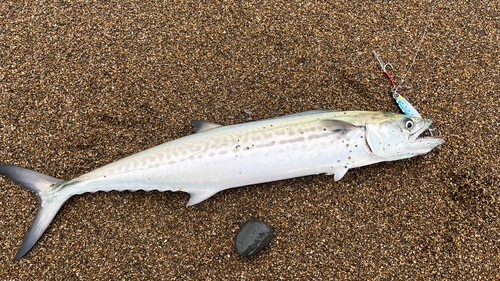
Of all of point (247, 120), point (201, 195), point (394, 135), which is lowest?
point (201, 195)

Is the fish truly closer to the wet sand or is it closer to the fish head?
the fish head

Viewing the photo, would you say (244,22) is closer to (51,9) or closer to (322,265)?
(51,9)

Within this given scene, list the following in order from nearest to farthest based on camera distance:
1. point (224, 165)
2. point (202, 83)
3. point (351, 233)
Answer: point (224, 165), point (351, 233), point (202, 83)

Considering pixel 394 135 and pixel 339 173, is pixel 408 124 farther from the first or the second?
pixel 339 173

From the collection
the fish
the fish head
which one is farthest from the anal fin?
the fish head

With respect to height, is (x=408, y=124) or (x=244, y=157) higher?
(x=408, y=124)

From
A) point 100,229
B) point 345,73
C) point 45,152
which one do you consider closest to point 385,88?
point 345,73

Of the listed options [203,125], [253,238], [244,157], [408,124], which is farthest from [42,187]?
[408,124]
